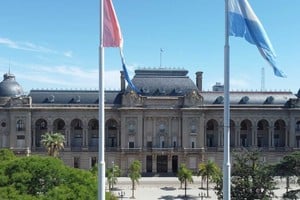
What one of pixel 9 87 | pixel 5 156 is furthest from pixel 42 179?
pixel 9 87

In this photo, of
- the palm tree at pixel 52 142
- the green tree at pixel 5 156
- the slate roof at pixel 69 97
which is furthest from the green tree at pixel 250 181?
the slate roof at pixel 69 97

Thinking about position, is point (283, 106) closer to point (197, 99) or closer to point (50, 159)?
point (197, 99)

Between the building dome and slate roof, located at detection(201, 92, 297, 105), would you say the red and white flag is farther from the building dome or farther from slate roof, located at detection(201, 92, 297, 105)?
the building dome

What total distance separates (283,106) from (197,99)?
18304mm

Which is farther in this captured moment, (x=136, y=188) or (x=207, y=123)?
(x=207, y=123)

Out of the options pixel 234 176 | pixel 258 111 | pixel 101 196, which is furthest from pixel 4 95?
pixel 101 196

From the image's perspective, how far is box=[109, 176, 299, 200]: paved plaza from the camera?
70.9 meters

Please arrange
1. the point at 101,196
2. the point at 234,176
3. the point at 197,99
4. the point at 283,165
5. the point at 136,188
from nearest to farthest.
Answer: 1. the point at 101,196
2. the point at 234,176
3. the point at 283,165
4. the point at 136,188
5. the point at 197,99

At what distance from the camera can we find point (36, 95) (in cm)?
9612

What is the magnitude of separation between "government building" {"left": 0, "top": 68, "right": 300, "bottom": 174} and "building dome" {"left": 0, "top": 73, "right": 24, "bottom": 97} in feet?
0.64

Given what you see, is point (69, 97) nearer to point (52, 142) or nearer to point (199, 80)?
point (52, 142)

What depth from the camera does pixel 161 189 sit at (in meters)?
77.6

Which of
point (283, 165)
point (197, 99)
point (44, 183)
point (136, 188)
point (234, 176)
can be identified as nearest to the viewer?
point (44, 183)

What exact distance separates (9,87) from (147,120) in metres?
29.2
